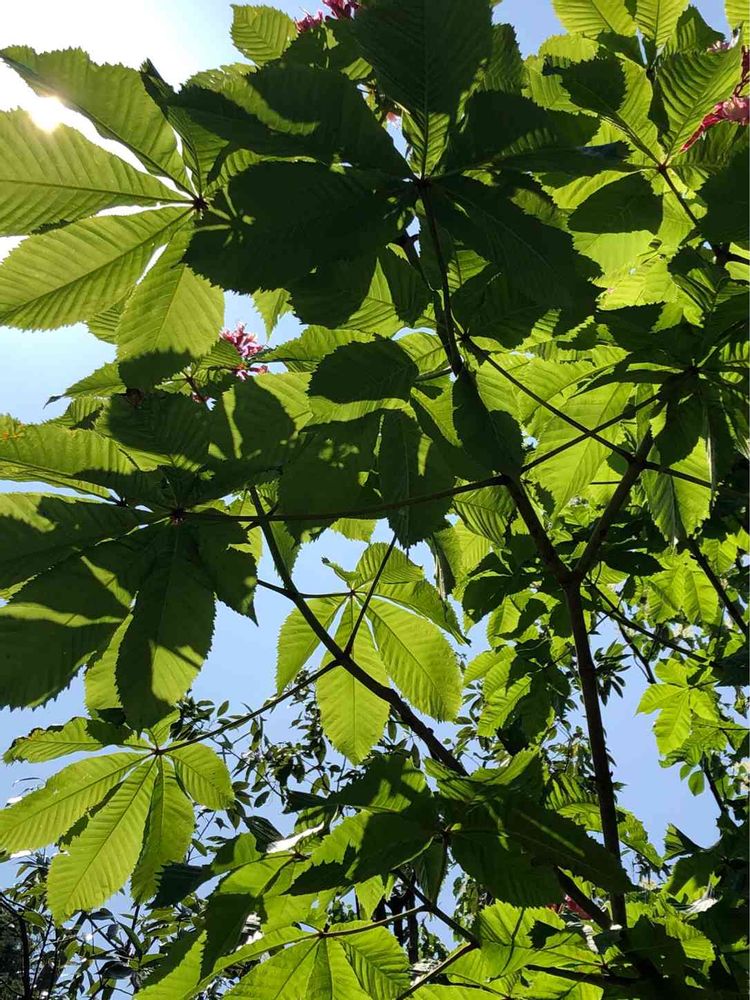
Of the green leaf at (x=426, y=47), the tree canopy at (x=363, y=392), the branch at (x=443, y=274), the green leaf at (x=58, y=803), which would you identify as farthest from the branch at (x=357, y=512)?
the green leaf at (x=58, y=803)

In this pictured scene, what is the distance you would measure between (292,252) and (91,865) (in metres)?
0.76

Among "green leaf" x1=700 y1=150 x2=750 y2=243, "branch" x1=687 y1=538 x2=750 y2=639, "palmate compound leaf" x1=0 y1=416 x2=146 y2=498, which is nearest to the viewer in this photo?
"green leaf" x1=700 y1=150 x2=750 y2=243

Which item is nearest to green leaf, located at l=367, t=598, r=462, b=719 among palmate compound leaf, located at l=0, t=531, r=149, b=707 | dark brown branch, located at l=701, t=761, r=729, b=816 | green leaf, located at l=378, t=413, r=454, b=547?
green leaf, located at l=378, t=413, r=454, b=547

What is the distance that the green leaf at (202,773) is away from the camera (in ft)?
3.62

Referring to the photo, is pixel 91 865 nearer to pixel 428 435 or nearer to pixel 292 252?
pixel 428 435

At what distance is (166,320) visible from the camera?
0.82 meters

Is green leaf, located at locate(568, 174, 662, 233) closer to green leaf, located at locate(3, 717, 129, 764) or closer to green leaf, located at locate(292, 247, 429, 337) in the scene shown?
green leaf, located at locate(292, 247, 429, 337)

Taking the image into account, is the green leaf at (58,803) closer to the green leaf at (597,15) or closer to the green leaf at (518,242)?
the green leaf at (518,242)

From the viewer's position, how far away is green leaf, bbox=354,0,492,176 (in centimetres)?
59

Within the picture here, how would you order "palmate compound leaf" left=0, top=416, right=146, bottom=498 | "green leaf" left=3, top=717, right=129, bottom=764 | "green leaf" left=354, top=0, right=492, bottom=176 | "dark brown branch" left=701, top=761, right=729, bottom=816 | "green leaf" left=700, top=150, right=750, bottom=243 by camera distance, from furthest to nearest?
"dark brown branch" left=701, top=761, right=729, bottom=816, "green leaf" left=3, top=717, right=129, bottom=764, "palmate compound leaf" left=0, top=416, right=146, bottom=498, "green leaf" left=700, top=150, right=750, bottom=243, "green leaf" left=354, top=0, right=492, bottom=176

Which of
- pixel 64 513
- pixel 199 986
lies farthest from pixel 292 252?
pixel 199 986

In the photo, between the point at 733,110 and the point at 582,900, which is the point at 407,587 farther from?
the point at 733,110

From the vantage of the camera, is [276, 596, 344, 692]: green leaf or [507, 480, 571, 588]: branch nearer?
[507, 480, 571, 588]: branch

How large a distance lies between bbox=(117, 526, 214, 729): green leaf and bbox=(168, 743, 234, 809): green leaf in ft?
1.17
